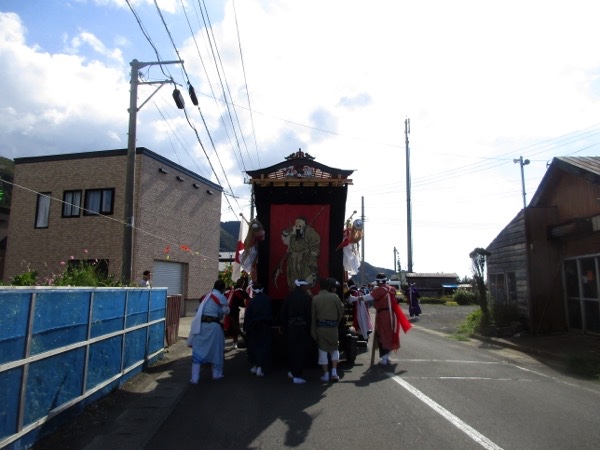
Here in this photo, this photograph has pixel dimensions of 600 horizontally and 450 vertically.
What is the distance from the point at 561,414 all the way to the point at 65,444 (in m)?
5.93

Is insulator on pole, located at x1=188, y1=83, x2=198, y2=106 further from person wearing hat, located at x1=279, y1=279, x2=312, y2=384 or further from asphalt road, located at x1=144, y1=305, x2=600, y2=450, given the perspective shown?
asphalt road, located at x1=144, y1=305, x2=600, y2=450

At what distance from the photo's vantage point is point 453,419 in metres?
5.81

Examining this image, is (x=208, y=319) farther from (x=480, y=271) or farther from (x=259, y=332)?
(x=480, y=271)

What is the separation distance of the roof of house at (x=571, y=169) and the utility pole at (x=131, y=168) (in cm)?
1089

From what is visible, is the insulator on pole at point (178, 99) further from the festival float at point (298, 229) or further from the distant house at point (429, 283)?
the distant house at point (429, 283)

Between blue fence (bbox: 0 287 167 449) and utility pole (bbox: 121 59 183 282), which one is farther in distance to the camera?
utility pole (bbox: 121 59 183 282)

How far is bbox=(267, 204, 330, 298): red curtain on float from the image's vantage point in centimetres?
1066

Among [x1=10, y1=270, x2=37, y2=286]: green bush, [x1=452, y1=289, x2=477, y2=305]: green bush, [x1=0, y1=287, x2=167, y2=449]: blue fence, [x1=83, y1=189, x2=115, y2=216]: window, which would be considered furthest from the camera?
[x1=452, y1=289, x2=477, y2=305]: green bush

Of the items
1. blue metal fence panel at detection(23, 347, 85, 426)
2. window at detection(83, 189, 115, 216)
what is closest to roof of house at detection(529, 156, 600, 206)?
blue metal fence panel at detection(23, 347, 85, 426)

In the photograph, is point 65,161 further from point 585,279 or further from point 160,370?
point 585,279

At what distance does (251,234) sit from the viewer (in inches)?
413

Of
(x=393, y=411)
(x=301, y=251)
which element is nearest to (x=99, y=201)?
(x=301, y=251)

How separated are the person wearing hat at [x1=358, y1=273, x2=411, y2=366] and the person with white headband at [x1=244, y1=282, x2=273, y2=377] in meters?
2.39

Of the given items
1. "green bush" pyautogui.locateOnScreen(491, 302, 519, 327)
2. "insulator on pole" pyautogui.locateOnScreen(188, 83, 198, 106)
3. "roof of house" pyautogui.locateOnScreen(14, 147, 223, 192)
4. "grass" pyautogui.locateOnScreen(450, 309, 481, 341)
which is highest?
"roof of house" pyautogui.locateOnScreen(14, 147, 223, 192)
